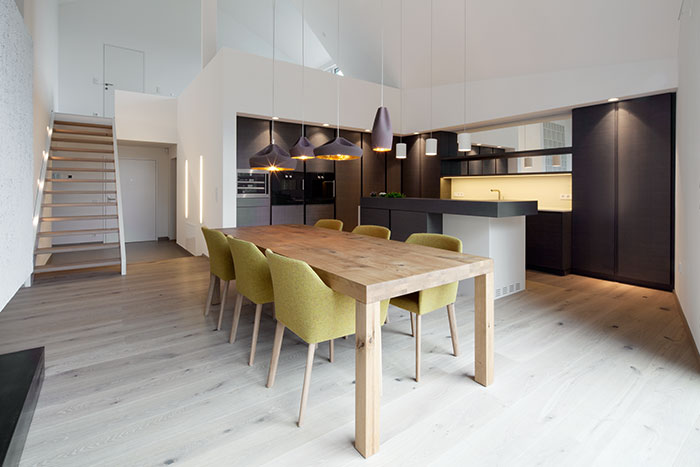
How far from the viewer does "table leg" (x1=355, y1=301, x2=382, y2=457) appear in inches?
65.2

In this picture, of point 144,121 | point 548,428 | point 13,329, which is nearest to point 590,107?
point 548,428

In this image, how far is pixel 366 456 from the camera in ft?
5.35

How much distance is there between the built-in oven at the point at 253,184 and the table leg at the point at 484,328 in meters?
4.29

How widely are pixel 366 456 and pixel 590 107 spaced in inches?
200

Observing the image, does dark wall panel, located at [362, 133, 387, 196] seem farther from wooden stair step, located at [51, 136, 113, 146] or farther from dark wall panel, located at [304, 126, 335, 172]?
wooden stair step, located at [51, 136, 113, 146]

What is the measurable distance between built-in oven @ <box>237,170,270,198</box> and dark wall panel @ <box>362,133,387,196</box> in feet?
6.26

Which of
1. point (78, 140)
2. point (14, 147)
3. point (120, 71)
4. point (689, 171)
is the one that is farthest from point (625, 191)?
point (120, 71)

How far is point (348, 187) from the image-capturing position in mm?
6746

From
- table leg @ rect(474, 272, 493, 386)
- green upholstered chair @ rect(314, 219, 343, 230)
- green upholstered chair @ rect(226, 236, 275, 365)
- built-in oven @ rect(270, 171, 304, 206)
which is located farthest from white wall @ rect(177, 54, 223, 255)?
table leg @ rect(474, 272, 493, 386)

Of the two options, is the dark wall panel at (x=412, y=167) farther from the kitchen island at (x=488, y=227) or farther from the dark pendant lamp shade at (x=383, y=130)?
the dark pendant lamp shade at (x=383, y=130)

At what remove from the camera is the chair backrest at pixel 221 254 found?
10.1ft

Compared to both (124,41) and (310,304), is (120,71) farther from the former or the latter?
(310,304)

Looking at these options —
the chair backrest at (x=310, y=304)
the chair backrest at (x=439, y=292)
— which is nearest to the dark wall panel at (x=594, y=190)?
the chair backrest at (x=439, y=292)

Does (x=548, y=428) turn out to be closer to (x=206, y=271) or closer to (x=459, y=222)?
(x=459, y=222)
